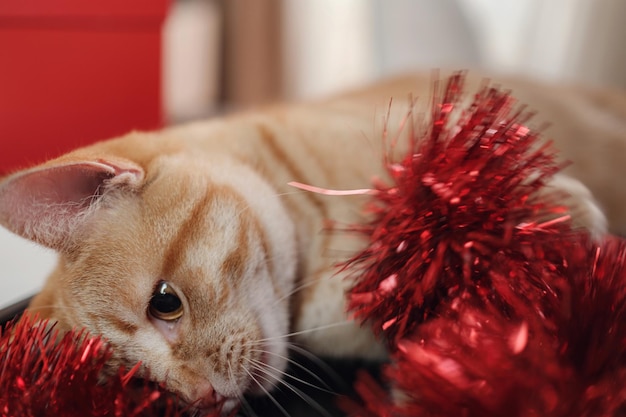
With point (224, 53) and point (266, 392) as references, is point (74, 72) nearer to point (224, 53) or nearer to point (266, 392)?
point (266, 392)

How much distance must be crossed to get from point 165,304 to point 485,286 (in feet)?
1.46

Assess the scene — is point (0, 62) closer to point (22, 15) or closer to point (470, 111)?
point (22, 15)

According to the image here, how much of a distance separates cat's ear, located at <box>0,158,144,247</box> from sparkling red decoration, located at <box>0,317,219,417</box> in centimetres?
18

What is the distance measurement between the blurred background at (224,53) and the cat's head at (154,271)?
0.12m

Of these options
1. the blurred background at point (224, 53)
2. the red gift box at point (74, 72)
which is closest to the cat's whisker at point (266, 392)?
the blurred background at point (224, 53)

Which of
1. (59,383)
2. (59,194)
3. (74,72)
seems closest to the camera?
(59,383)

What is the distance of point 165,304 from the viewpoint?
0.84 metres

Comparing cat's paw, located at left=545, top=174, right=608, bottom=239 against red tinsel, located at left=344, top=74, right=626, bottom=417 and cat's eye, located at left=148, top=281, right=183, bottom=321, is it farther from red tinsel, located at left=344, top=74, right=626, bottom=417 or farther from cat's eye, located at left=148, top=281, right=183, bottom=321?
cat's eye, located at left=148, top=281, right=183, bottom=321

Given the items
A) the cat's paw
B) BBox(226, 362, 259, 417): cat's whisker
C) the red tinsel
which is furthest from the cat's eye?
the cat's paw

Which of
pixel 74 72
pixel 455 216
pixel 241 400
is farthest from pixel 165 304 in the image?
pixel 74 72

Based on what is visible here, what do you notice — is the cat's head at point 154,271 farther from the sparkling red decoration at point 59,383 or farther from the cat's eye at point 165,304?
the sparkling red decoration at point 59,383

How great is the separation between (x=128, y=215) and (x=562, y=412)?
0.63m

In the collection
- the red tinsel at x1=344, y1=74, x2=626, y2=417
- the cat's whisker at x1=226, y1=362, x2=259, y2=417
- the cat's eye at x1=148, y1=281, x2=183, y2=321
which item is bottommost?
the cat's whisker at x1=226, y1=362, x2=259, y2=417

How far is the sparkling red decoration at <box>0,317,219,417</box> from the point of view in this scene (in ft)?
1.99
